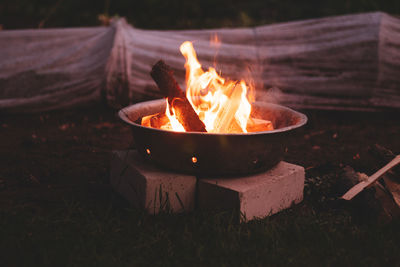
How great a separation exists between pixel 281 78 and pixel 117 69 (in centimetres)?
182

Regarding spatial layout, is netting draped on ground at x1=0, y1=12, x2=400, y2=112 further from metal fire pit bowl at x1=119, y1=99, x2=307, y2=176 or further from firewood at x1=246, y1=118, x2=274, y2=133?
metal fire pit bowl at x1=119, y1=99, x2=307, y2=176

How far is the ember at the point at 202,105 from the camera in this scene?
8.46 ft

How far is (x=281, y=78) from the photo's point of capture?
4.68 m

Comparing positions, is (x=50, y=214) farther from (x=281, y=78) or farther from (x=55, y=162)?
(x=281, y=78)

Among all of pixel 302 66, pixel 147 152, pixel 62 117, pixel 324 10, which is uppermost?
pixel 324 10

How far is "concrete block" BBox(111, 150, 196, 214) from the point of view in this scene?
7.91 ft

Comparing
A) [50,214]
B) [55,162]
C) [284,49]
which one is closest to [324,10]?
[284,49]

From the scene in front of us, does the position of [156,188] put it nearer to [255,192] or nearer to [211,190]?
[211,190]

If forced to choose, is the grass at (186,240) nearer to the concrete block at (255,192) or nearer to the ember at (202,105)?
the concrete block at (255,192)

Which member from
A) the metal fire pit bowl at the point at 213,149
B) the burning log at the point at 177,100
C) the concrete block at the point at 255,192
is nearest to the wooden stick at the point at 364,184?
the concrete block at the point at 255,192

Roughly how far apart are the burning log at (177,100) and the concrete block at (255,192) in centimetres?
35

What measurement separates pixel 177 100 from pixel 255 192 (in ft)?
2.43

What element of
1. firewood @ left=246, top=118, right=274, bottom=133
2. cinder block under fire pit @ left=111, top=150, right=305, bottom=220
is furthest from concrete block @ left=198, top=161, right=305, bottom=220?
firewood @ left=246, top=118, right=274, bottom=133

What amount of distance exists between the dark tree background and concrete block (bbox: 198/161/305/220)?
16.5 feet
